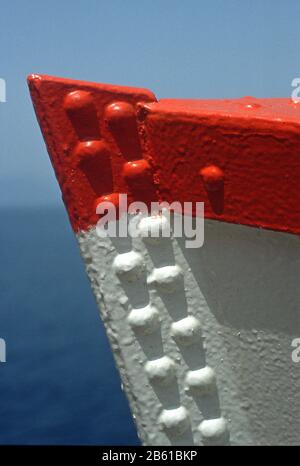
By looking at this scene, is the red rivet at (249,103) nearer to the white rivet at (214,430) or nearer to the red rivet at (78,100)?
the red rivet at (78,100)

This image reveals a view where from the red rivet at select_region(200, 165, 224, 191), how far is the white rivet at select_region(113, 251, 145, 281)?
5.2 inches

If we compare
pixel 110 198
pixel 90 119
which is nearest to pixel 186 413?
pixel 110 198

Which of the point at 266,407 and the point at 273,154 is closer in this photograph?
the point at 273,154

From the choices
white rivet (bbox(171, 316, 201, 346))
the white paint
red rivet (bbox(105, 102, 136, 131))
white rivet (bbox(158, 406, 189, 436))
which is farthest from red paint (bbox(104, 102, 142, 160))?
white rivet (bbox(158, 406, 189, 436))

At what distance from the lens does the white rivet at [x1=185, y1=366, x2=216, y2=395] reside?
0.95 metres

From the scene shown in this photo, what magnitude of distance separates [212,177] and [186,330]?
0.21 m

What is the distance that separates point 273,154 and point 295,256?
136mm

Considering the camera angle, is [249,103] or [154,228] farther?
[249,103]

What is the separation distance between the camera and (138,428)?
1.02 meters

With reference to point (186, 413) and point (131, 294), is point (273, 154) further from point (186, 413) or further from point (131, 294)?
point (186, 413)

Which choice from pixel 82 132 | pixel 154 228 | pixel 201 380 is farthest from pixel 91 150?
pixel 201 380

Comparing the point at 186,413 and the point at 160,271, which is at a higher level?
the point at 160,271

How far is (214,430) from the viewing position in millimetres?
976

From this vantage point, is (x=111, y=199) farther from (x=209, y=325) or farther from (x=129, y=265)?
(x=209, y=325)
